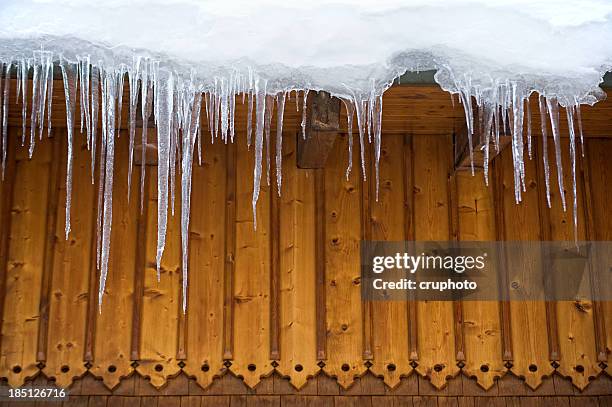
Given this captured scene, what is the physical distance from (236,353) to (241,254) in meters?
0.56

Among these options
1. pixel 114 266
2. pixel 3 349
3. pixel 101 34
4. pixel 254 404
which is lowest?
pixel 254 404

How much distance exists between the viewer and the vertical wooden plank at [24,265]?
4.65 meters

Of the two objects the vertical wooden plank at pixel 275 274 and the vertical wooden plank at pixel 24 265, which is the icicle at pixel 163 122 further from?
the vertical wooden plank at pixel 24 265

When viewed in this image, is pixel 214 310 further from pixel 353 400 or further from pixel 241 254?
pixel 353 400

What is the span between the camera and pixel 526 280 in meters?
4.88

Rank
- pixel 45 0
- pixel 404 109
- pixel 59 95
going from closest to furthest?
pixel 45 0 < pixel 59 95 < pixel 404 109

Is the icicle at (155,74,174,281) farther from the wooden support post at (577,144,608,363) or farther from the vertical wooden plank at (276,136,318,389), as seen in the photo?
the wooden support post at (577,144,608,363)

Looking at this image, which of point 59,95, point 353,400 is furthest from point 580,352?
point 59,95

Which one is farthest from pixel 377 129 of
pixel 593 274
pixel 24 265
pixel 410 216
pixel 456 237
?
pixel 24 265

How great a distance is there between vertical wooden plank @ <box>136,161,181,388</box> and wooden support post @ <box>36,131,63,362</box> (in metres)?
0.53

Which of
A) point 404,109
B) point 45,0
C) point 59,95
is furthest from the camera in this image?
point 404,109

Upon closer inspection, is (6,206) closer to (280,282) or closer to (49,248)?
(49,248)

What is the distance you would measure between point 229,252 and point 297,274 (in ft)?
1.35

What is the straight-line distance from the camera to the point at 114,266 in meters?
4.80
